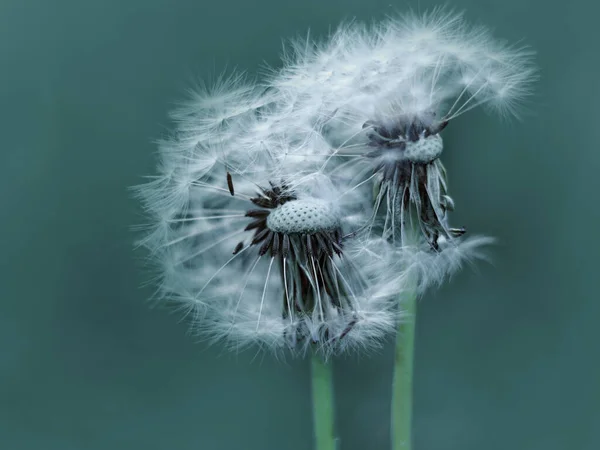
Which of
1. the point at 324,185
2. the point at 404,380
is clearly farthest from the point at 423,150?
the point at 404,380

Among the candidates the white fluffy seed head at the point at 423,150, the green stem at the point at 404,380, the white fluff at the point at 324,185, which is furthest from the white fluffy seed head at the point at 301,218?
the green stem at the point at 404,380

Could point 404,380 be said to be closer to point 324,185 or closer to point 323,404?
point 323,404

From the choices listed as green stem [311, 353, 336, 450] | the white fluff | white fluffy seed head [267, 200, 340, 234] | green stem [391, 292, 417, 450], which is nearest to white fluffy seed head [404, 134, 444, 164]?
the white fluff

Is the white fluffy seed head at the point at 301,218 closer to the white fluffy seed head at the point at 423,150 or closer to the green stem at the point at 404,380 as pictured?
the white fluffy seed head at the point at 423,150

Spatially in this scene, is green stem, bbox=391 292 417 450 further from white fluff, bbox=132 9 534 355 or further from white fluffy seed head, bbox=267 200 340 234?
white fluffy seed head, bbox=267 200 340 234

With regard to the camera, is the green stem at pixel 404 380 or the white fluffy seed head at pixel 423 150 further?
the green stem at pixel 404 380

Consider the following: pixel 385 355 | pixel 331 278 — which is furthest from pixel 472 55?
pixel 385 355
